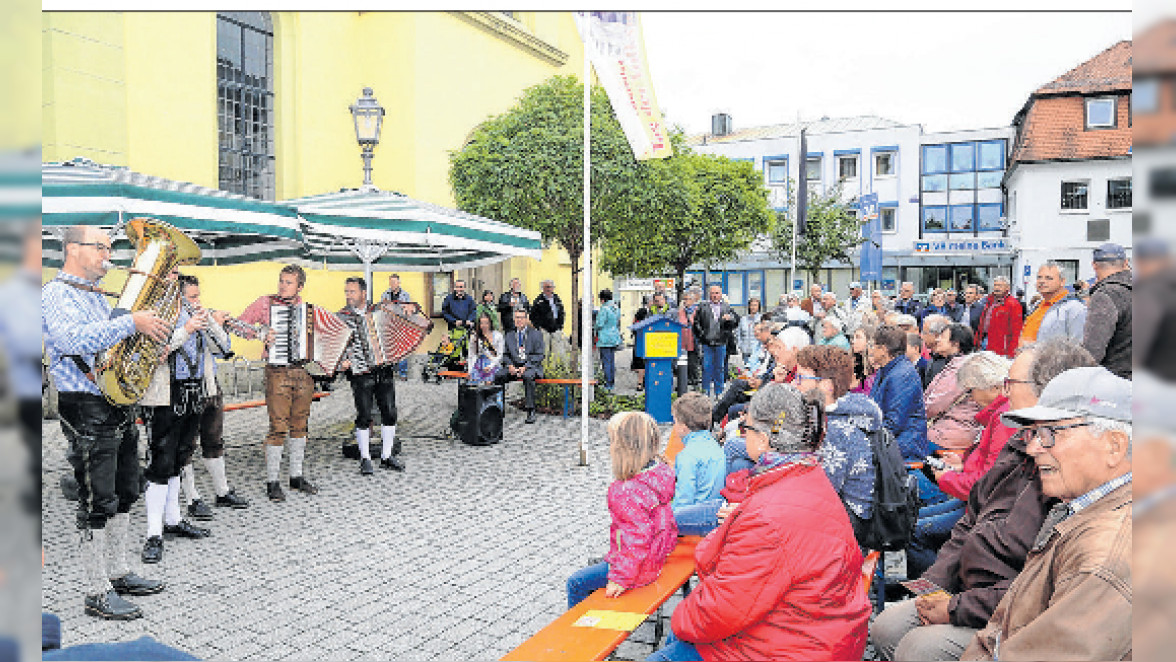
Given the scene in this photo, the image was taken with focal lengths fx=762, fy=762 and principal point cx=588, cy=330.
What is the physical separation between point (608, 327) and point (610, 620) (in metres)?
11.0

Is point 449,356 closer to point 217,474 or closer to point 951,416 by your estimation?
point 217,474

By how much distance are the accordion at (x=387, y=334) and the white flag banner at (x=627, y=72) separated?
3.20 m

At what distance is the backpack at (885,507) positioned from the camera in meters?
3.96

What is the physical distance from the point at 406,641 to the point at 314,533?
2243 mm

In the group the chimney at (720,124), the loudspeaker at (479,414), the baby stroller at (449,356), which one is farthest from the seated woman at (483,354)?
the chimney at (720,124)

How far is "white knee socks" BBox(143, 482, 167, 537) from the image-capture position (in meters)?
5.39

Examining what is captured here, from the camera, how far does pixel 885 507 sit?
3965 mm

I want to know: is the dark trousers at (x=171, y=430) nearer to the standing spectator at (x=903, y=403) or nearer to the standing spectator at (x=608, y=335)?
the standing spectator at (x=903, y=403)

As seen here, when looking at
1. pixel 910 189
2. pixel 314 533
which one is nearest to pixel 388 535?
pixel 314 533

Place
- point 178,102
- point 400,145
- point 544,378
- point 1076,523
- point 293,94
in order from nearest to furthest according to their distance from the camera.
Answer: point 1076,523, point 544,378, point 178,102, point 293,94, point 400,145

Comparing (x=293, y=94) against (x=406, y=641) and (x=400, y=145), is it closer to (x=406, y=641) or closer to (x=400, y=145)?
(x=400, y=145)

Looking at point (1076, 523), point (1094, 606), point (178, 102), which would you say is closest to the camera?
point (1094, 606)

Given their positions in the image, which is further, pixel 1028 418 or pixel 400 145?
pixel 400 145

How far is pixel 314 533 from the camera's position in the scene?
5.96 meters
